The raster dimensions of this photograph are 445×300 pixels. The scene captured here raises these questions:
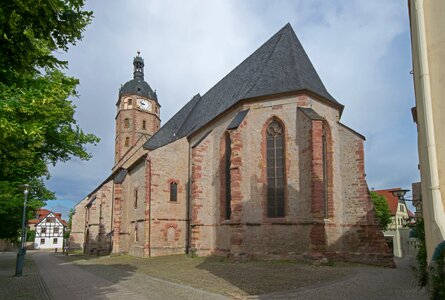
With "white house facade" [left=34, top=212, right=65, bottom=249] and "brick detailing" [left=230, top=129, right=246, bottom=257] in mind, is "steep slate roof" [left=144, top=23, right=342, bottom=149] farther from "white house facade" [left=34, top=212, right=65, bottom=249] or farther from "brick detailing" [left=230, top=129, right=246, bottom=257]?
"white house facade" [left=34, top=212, right=65, bottom=249]

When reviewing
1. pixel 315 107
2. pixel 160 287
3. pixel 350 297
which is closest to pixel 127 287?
pixel 160 287

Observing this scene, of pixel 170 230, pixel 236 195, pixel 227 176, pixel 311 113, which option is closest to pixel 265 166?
pixel 236 195

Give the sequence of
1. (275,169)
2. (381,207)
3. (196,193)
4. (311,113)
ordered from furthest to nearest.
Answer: (381,207) < (196,193) < (275,169) < (311,113)

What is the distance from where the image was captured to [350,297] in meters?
8.52

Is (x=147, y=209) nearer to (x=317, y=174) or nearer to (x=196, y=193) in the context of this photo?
(x=196, y=193)

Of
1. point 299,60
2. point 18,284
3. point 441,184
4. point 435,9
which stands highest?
point 299,60

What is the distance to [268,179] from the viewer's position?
18.5m

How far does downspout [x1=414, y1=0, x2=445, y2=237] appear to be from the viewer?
3.98 metres

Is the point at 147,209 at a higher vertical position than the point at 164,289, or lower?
higher

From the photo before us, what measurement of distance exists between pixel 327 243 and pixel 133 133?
3111cm

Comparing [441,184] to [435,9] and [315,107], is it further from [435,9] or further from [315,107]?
[315,107]

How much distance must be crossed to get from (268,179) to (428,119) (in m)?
14.5

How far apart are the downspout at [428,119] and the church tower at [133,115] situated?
127 feet

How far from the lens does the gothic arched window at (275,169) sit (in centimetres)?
1800
